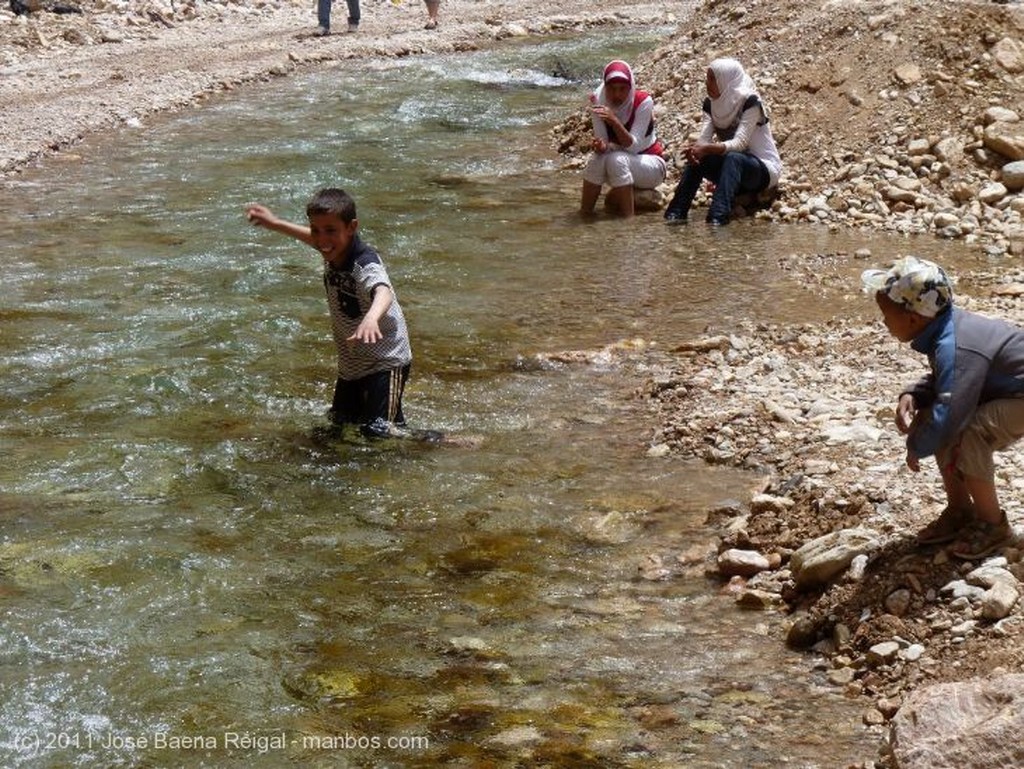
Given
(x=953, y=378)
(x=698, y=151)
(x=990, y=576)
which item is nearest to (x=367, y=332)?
(x=953, y=378)

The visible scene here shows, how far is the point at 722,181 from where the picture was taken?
42.7ft

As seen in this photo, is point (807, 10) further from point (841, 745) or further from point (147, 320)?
point (841, 745)

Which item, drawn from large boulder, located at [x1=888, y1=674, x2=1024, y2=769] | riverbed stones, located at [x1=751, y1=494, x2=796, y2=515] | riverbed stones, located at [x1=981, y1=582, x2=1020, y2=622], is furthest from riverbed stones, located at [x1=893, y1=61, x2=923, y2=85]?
large boulder, located at [x1=888, y1=674, x2=1024, y2=769]

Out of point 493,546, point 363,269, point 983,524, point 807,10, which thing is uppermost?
point 807,10

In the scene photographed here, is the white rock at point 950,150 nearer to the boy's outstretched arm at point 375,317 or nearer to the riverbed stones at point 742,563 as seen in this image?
the boy's outstretched arm at point 375,317

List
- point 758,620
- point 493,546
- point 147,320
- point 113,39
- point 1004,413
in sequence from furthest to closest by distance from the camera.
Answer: point 113,39 → point 147,320 → point 493,546 → point 758,620 → point 1004,413

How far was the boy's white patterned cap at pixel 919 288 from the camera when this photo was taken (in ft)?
16.1

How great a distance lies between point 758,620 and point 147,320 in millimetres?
5840

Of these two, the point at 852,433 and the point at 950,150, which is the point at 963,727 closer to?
the point at 852,433

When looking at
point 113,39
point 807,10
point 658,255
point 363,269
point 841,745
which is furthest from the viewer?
point 113,39

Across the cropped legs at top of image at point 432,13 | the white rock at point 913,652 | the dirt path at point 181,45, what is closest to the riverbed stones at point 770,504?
the white rock at point 913,652

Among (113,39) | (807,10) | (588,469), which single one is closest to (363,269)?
(588,469)

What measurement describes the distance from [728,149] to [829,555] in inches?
309

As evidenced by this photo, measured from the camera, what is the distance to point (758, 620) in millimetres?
5730
